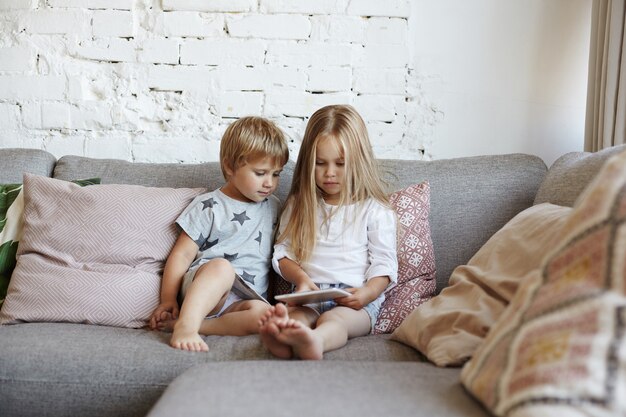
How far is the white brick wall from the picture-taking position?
Answer: 241 cm

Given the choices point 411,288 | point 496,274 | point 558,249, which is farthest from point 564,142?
point 558,249

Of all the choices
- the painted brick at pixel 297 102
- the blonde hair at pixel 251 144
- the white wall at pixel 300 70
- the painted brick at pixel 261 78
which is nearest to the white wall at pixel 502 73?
the white wall at pixel 300 70

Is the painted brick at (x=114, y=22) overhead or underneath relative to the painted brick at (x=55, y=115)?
overhead

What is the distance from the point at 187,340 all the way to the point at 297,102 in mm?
1116

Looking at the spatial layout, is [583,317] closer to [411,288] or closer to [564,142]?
[411,288]

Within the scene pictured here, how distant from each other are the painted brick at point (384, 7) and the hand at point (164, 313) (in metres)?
1.25

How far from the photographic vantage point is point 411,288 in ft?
6.22

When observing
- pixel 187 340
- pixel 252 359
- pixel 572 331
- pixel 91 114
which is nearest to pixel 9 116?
pixel 91 114

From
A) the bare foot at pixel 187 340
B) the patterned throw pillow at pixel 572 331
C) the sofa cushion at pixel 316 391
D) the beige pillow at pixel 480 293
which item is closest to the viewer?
the patterned throw pillow at pixel 572 331

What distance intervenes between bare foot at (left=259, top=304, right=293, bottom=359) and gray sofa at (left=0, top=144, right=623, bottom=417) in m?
0.06

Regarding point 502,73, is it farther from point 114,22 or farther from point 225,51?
point 114,22

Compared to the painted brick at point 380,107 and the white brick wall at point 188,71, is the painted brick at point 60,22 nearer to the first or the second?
the white brick wall at point 188,71

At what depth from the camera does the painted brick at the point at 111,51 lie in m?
2.45

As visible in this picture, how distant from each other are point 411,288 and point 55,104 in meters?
1.49
